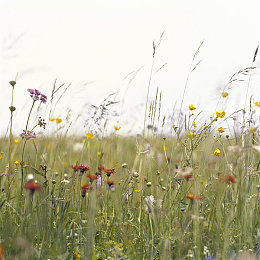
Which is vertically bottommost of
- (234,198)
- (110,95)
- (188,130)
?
(234,198)

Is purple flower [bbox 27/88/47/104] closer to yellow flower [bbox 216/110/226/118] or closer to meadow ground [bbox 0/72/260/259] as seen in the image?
meadow ground [bbox 0/72/260/259]

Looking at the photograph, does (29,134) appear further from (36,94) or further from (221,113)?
(221,113)

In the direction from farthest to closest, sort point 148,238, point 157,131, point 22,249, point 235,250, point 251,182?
point 157,131 → point 251,182 → point 148,238 → point 235,250 → point 22,249

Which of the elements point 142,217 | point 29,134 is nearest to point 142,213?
point 142,217

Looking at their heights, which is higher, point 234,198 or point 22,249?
point 234,198

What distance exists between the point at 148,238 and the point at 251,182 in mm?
749

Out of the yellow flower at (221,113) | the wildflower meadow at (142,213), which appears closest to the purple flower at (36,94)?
the wildflower meadow at (142,213)

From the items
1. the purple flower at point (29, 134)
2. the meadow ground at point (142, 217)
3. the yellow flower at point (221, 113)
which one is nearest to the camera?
the meadow ground at point (142, 217)

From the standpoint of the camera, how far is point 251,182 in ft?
6.35

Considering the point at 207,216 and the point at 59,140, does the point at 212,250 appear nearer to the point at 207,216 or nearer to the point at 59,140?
the point at 207,216

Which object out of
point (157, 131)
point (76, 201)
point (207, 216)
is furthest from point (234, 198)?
point (76, 201)

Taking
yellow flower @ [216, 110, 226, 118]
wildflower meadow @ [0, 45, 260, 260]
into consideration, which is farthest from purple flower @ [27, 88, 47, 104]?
yellow flower @ [216, 110, 226, 118]

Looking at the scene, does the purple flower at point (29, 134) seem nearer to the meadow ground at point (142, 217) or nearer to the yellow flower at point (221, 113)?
the meadow ground at point (142, 217)

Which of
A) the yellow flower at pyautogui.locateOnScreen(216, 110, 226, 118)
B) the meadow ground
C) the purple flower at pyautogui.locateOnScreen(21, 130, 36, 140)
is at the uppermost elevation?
the yellow flower at pyautogui.locateOnScreen(216, 110, 226, 118)
